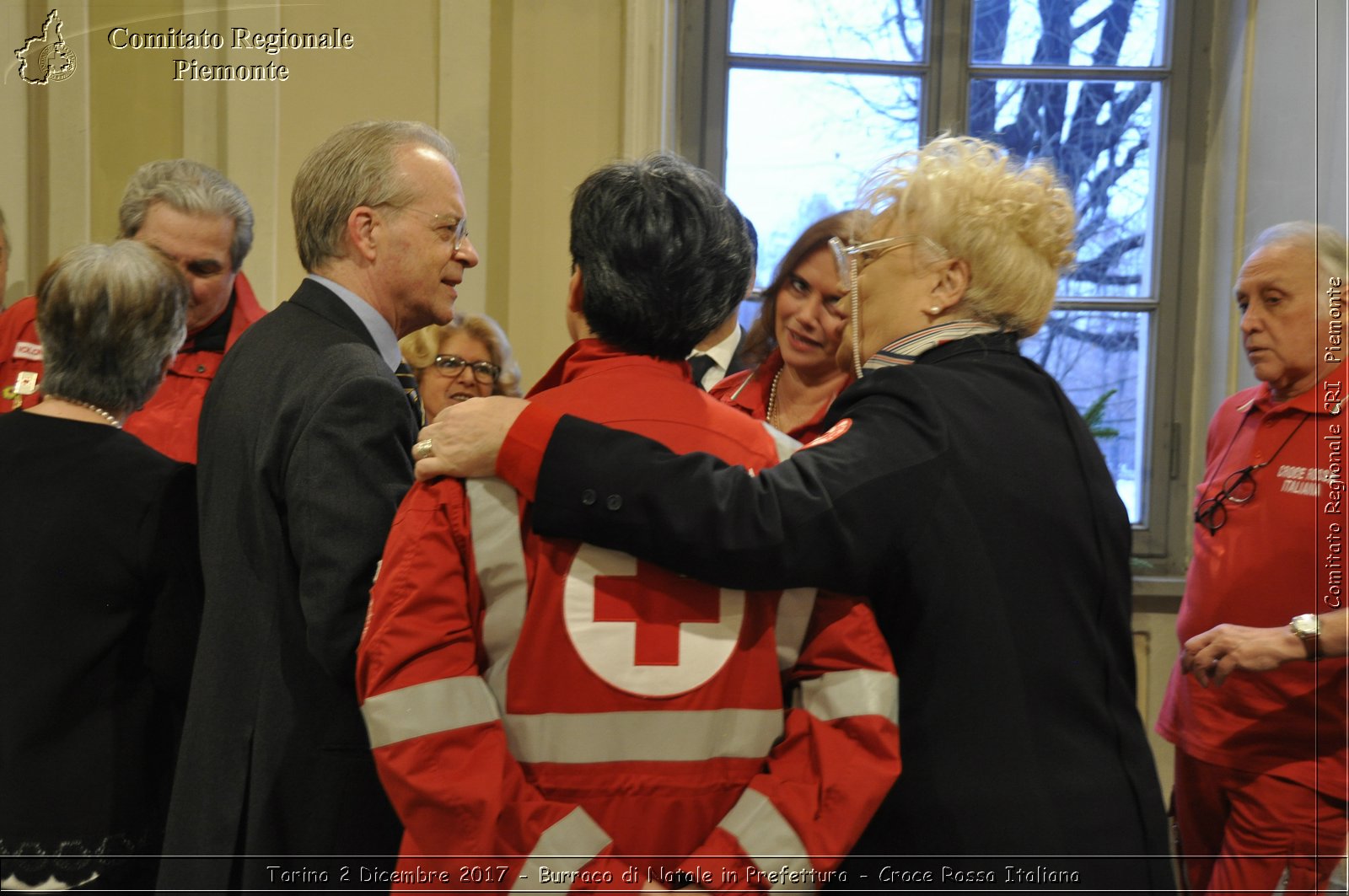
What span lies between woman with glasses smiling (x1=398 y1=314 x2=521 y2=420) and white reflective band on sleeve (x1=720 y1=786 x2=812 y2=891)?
1.89m

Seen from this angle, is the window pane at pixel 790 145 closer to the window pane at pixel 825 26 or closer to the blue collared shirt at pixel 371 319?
the window pane at pixel 825 26

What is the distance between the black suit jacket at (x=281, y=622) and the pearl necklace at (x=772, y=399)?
3.73 feet

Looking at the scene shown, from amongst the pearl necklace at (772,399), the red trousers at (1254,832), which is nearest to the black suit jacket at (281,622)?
the pearl necklace at (772,399)

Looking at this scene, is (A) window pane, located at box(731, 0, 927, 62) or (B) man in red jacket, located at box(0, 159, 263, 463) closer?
(B) man in red jacket, located at box(0, 159, 263, 463)

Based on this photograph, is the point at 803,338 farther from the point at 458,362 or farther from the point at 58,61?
the point at 58,61

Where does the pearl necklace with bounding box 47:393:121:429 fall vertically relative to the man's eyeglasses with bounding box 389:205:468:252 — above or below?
below

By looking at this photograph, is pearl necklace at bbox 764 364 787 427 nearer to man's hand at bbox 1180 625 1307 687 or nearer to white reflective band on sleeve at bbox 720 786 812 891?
man's hand at bbox 1180 625 1307 687

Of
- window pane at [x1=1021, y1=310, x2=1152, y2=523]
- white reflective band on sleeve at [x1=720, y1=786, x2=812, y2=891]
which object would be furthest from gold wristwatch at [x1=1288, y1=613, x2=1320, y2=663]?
window pane at [x1=1021, y1=310, x2=1152, y2=523]

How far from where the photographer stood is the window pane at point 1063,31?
3.92m

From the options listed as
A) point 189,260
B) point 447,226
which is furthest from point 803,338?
point 189,260

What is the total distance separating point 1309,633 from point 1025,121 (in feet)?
7.43

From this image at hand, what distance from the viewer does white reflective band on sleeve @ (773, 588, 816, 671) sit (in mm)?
1376

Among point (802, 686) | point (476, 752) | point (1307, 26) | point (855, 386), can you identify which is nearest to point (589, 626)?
point (476, 752)

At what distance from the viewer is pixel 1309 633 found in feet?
7.56
